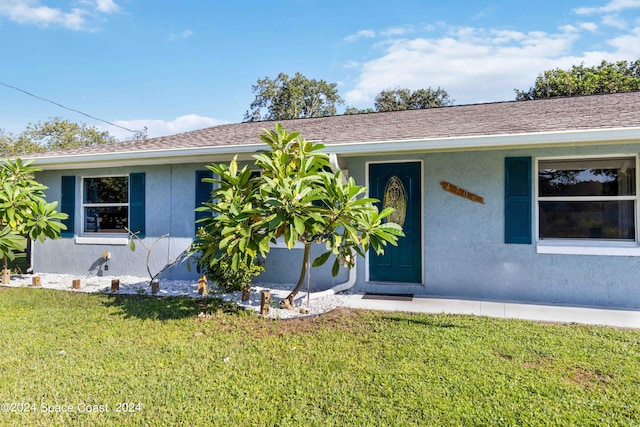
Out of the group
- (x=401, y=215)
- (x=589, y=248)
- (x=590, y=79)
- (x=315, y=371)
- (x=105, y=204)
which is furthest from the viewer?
(x=590, y=79)

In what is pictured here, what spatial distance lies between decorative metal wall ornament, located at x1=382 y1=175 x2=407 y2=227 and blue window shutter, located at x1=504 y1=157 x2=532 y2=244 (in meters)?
1.55

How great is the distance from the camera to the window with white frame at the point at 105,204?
24.8 ft

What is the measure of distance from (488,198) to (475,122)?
1.50 meters

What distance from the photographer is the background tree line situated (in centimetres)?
1856

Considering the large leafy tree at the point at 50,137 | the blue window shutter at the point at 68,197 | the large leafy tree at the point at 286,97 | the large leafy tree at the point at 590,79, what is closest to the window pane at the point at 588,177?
the blue window shutter at the point at 68,197

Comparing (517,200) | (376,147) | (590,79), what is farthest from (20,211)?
(590,79)

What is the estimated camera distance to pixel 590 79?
18469 mm

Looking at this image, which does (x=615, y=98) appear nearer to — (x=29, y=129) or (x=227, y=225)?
(x=227, y=225)

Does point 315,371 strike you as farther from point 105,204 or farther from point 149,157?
point 105,204

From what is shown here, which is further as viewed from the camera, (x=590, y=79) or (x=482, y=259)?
(x=590, y=79)

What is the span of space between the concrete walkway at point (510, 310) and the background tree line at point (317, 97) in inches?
657

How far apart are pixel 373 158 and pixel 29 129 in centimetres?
3201

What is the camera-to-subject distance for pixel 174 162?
22.6 ft

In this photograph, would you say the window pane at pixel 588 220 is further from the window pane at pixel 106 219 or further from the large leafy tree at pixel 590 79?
the large leafy tree at pixel 590 79
